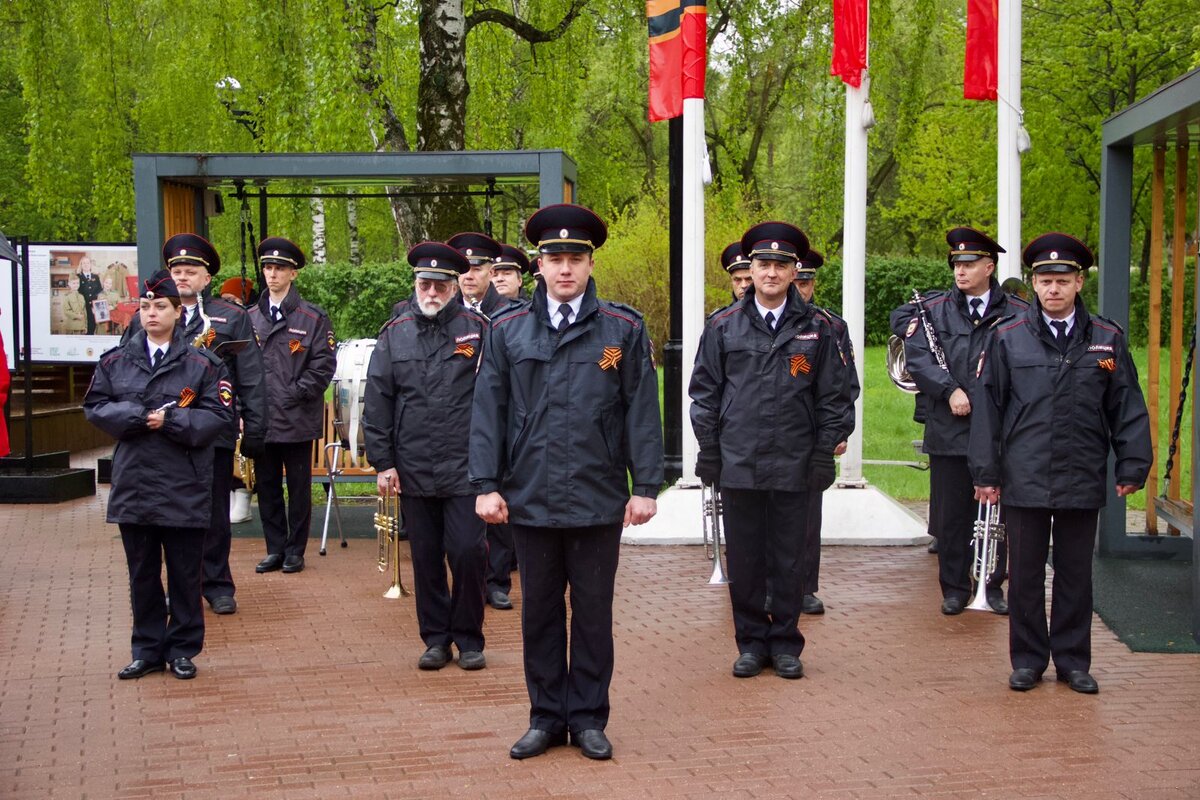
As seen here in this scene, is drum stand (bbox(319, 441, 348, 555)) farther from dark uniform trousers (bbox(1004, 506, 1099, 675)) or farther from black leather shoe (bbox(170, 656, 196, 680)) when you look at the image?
dark uniform trousers (bbox(1004, 506, 1099, 675))

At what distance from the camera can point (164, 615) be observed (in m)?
7.34

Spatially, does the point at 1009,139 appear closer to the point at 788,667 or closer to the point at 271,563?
the point at 788,667

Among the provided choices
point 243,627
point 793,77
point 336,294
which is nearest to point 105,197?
point 336,294

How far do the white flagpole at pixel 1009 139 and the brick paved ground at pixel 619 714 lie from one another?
2602 millimetres

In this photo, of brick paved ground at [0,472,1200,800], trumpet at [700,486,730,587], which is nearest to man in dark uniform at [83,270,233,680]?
brick paved ground at [0,472,1200,800]

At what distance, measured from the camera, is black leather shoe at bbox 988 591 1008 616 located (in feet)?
28.1

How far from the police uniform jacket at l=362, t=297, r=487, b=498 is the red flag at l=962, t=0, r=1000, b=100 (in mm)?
5439

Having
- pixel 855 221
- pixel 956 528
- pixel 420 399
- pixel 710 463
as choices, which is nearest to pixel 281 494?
pixel 420 399

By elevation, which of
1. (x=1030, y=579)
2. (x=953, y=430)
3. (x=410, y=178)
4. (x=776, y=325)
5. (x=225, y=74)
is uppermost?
(x=225, y=74)

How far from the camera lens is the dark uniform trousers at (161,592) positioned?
718cm

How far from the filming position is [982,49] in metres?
11.2

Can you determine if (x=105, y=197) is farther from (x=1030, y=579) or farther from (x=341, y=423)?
(x=1030, y=579)

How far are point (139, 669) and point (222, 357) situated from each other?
6.98 ft

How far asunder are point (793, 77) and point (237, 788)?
21.5 meters
